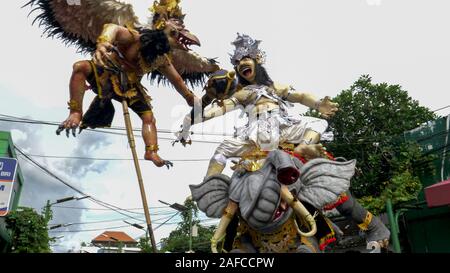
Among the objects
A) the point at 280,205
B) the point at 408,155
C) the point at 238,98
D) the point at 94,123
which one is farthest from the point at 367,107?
the point at 94,123

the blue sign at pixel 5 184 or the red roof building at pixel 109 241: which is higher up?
the blue sign at pixel 5 184

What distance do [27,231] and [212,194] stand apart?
332 inches

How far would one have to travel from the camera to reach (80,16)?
161 inches

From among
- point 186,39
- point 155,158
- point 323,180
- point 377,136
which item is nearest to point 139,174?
point 155,158

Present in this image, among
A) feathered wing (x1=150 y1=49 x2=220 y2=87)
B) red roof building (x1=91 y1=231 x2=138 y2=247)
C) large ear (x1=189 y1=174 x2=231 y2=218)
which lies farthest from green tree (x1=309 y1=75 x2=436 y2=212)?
red roof building (x1=91 y1=231 x2=138 y2=247)

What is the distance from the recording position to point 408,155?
903 centimetres

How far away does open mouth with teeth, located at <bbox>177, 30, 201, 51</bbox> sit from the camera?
410cm

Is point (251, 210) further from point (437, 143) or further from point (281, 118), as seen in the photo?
point (437, 143)

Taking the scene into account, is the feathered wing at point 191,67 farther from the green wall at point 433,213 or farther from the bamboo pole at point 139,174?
the green wall at point 433,213

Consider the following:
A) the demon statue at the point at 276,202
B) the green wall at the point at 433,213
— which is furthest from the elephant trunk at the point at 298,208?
the green wall at the point at 433,213

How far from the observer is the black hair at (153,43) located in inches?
156

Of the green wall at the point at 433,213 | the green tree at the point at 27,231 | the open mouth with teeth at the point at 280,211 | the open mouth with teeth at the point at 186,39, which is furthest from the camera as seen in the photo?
the green tree at the point at 27,231

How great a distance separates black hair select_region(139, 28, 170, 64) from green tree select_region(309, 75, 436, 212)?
5.64 metres
